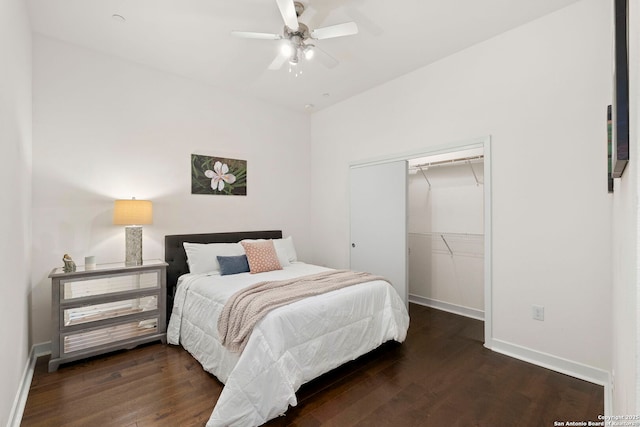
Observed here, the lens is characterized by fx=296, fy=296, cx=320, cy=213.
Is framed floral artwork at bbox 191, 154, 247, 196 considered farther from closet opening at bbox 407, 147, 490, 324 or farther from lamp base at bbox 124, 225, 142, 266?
closet opening at bbox 407, 147, 490, 324

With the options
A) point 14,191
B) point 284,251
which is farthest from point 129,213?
point 284,251

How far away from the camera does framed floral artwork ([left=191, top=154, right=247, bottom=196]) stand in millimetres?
3709

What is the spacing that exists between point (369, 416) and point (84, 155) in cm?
346

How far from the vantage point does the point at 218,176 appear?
3896 mm

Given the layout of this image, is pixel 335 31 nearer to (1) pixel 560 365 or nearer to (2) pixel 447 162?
(2) pixel 447 162

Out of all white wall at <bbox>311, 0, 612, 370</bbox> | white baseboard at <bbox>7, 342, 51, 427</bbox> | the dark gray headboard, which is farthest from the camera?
the dark gray headboard

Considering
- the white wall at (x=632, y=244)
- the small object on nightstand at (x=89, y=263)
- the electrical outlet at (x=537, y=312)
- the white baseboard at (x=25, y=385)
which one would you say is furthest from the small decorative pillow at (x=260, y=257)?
the white wall at (x=632, y=244)

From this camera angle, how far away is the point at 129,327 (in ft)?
9.50

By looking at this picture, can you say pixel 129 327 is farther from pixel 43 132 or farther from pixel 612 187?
pixel 612 187

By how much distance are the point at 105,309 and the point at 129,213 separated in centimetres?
91

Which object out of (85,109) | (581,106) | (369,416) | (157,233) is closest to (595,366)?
(369,416)

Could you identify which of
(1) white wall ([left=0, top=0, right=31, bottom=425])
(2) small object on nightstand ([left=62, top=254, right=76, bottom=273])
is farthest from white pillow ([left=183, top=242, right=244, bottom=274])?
(1) white wall ([left=0, top=0, right=31, bottom=425])

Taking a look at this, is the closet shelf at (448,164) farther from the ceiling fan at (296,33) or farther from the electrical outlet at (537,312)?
the ceiling fan at (296,33)

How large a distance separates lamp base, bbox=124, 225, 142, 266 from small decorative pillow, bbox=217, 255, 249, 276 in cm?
78
